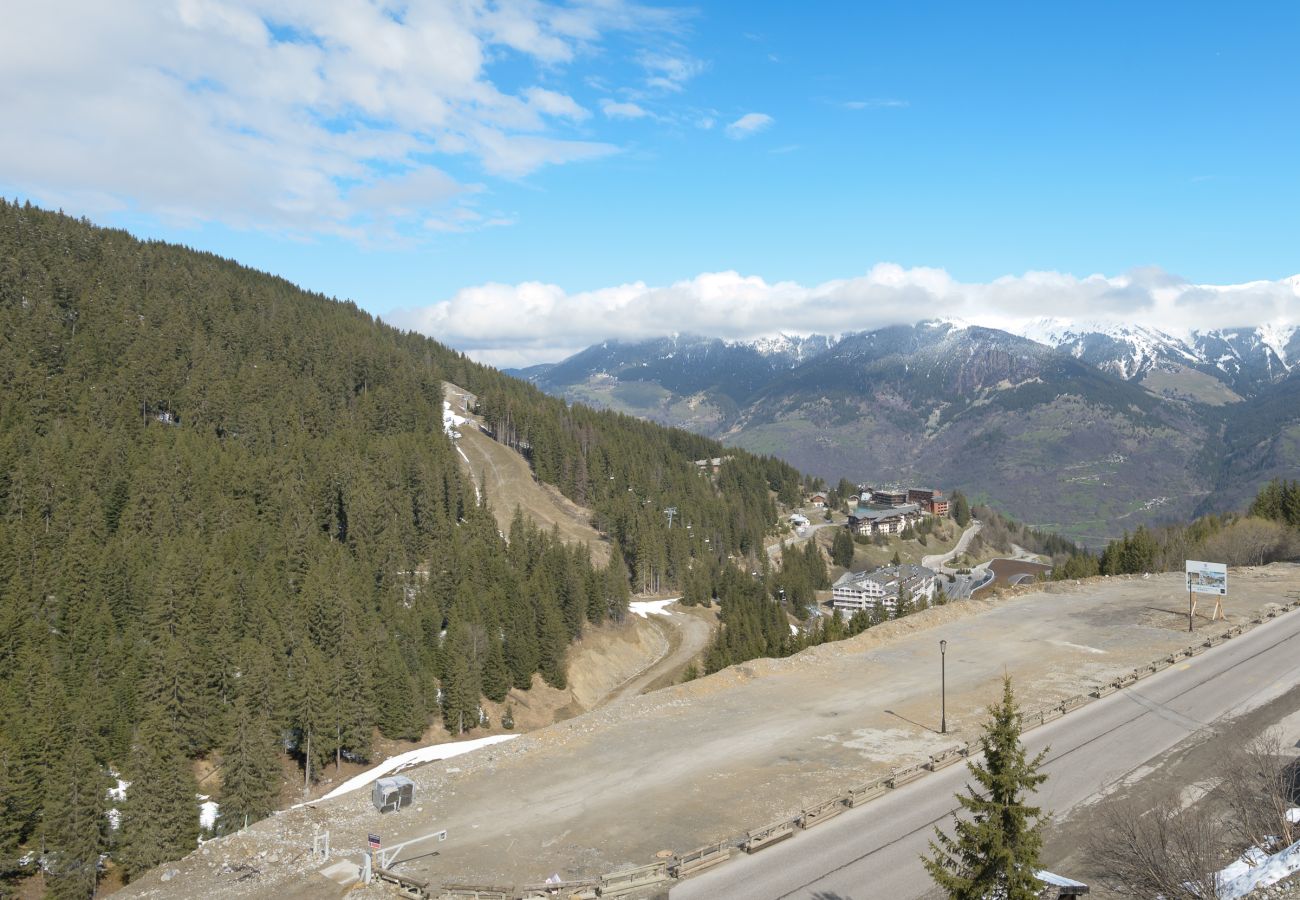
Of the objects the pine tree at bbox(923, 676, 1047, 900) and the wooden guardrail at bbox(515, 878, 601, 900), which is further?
the wooden guardrail at bbox(515, 878, 601, 900)

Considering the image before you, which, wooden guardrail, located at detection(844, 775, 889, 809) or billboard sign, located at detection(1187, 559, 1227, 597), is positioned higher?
billboard sign, located at detection(1187, 559, 1227, 597)

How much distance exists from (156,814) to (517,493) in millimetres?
105836

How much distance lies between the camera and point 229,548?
9100 centimetres

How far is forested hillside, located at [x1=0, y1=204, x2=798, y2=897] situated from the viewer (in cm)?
5734

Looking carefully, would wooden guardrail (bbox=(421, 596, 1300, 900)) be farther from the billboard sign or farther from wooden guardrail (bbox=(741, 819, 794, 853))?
the billboard sign

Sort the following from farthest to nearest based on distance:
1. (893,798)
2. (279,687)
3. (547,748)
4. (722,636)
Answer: (722,636)
(279,687)
(547,748)
(893,798)

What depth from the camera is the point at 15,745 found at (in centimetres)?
5359

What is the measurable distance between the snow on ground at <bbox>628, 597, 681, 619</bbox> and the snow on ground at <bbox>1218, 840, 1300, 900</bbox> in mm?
101459

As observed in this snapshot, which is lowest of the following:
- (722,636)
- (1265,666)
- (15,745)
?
(722,636)

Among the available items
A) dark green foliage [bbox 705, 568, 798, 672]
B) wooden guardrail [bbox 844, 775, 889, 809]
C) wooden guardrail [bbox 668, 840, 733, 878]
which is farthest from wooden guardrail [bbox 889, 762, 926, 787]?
dark green foliage [bbox 705, 568, 798, 672]

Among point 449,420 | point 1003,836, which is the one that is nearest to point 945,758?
point 1003,836

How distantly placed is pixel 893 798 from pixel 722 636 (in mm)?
70419

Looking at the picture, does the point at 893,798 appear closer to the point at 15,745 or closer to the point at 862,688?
the point at 862,688

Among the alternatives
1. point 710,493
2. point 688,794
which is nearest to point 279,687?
point 688,794
